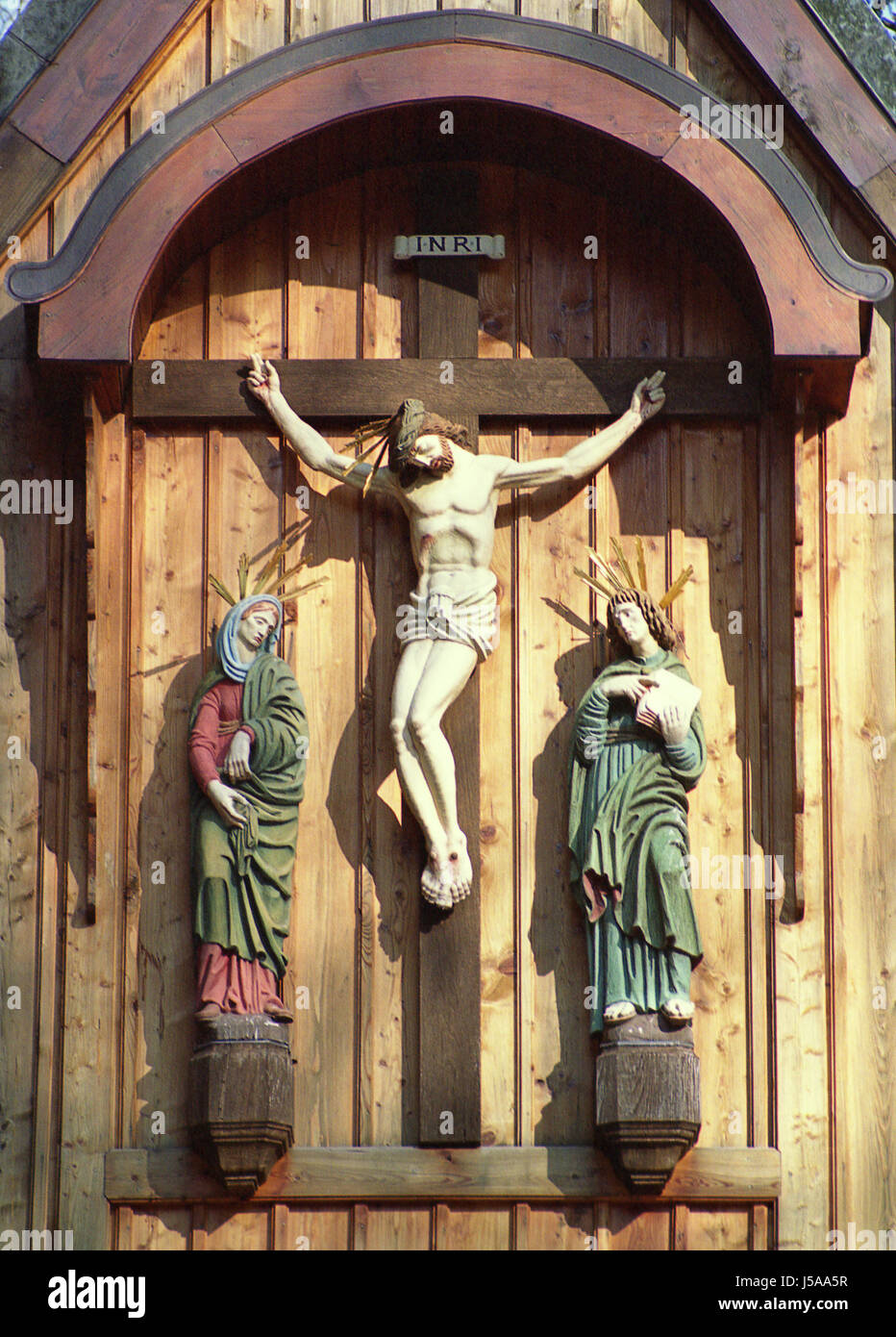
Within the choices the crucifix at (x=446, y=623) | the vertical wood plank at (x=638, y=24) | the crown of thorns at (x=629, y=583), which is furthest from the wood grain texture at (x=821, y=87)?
the crown of thorns at (x=629, y=583)

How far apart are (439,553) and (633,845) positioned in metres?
1.29

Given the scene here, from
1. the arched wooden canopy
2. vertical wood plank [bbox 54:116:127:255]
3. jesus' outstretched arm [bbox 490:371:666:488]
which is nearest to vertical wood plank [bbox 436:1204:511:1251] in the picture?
jesus' outstretched arm [bbox 490:371:666:488]

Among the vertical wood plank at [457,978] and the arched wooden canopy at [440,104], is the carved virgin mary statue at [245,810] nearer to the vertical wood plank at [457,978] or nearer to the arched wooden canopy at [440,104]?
the vertical wood plank at [457,978]

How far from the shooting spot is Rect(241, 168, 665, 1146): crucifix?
27.0 feet

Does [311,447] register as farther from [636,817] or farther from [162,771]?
[636,817]

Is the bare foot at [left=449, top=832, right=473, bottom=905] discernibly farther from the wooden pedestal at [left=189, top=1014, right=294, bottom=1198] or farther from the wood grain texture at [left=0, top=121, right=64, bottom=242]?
the wood grain texture at [left=0, top=121, right=64, bottom=242]

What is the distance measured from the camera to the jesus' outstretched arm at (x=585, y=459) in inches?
337

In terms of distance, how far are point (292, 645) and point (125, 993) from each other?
4.68 ft

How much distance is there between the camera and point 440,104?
27.8 ft

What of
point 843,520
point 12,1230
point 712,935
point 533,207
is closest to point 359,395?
A: point 533,207

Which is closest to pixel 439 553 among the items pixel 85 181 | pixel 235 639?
pixel 235 639

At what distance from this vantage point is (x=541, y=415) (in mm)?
8711

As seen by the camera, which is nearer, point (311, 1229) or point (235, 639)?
point (311, 1229)

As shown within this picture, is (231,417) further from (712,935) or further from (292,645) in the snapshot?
(712,935)
